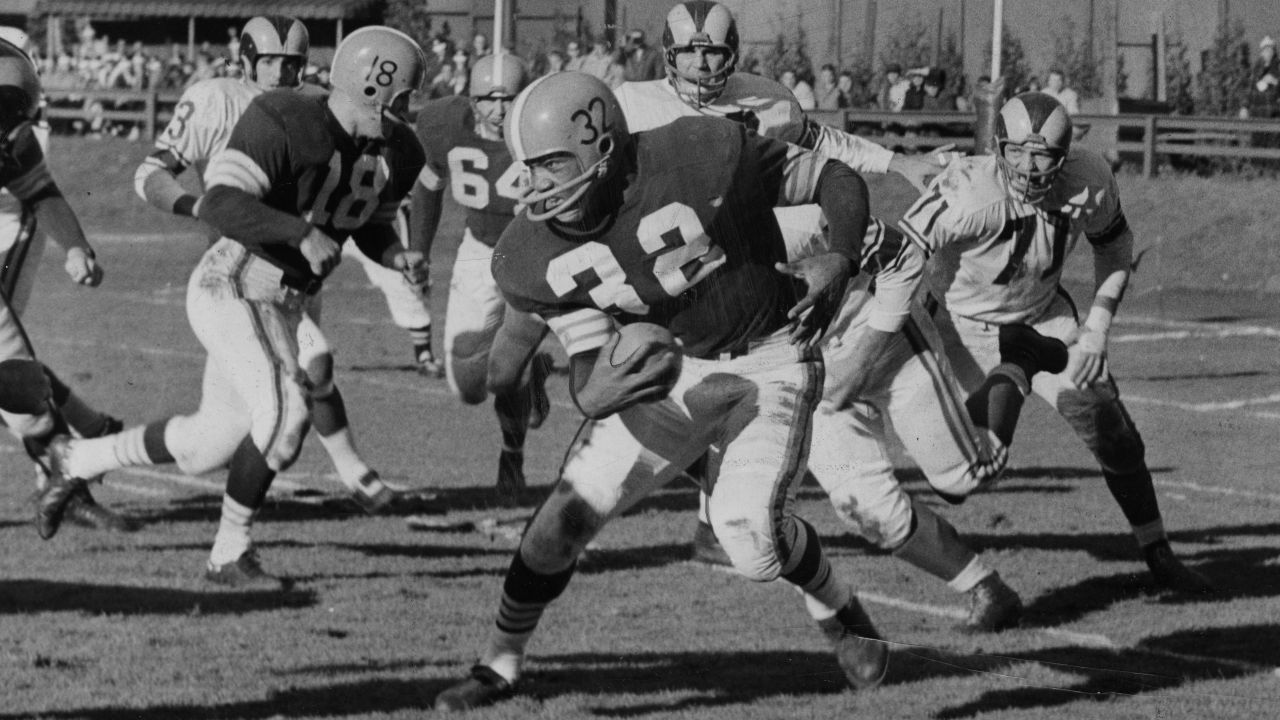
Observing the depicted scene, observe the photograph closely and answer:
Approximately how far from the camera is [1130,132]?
198 inches

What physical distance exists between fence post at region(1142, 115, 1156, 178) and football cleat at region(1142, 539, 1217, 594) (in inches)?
53.2

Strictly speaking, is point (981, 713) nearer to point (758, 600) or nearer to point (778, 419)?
point (778, 419)

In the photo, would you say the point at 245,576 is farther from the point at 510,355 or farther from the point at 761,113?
the point at 761,113

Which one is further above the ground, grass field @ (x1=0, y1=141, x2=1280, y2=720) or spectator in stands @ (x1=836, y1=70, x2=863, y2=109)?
spectator in stands @ (x1=836, y1=70, x2=863, y2=109)

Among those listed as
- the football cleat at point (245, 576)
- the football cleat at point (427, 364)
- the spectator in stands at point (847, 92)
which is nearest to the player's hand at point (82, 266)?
the football cleat at point (245, 576)

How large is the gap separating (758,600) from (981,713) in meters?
1.31

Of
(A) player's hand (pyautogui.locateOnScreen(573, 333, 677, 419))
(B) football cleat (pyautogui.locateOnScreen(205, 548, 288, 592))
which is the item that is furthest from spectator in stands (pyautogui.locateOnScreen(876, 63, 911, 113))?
(B) football cleat (pyautogui.locateOnScreen(205, 548, 288, 592))

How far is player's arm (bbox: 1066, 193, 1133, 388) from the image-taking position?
225 inches

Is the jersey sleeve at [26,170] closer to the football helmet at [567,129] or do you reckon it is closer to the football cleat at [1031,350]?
the football helmet at [567,129]

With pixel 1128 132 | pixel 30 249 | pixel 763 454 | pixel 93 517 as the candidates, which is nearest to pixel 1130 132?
pixel 1128 132

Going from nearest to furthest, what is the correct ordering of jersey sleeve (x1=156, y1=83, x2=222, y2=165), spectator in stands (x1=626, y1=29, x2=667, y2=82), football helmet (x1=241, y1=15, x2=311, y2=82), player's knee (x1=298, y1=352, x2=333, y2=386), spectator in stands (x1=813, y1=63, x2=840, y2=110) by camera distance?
spectator in stands (x1=813, y1=63, x2=840, y2=110) → spectator in stands (x1=626, y1=29, x2=667, y2=82) → player's knee (x1=298, y1=352, x2=333, y2=386) → jersey sleeve (x1=156, y1=83, x2=222, y2=165) → football helmet (x1=241, y1=15, x2=311, y2=82)

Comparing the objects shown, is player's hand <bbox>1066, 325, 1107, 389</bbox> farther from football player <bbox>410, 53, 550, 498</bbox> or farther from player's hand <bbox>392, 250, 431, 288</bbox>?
football player <bbox>410, 53, 550, 498</bbox>

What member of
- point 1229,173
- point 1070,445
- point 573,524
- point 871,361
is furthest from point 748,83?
point 1070,445

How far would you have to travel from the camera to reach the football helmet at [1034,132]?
5.22 metres
